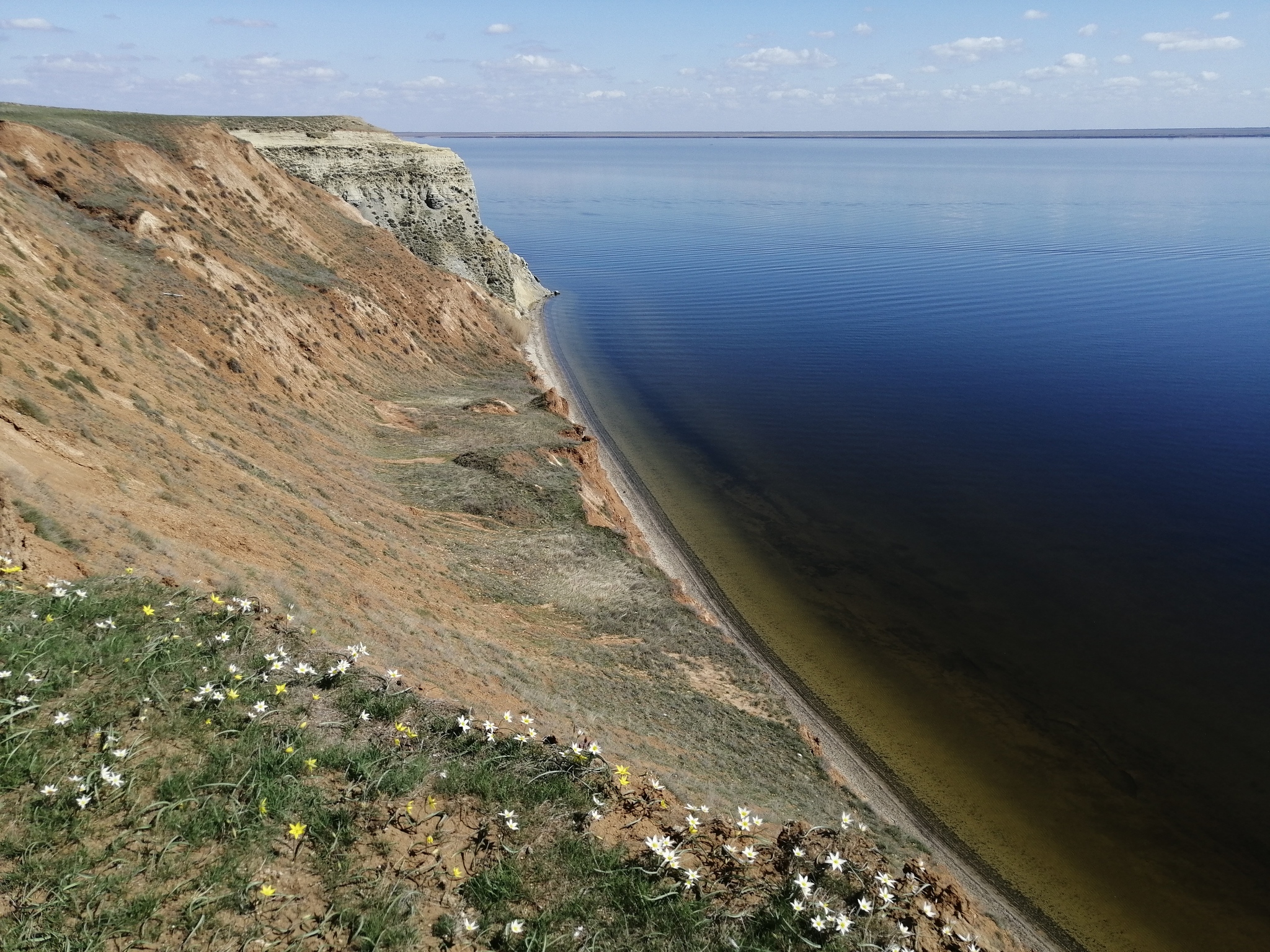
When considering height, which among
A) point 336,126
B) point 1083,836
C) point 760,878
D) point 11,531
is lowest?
point 1083,836

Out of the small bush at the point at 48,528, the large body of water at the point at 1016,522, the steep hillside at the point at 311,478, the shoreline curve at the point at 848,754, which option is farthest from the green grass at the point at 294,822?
the large body of water at the point at 1016,522

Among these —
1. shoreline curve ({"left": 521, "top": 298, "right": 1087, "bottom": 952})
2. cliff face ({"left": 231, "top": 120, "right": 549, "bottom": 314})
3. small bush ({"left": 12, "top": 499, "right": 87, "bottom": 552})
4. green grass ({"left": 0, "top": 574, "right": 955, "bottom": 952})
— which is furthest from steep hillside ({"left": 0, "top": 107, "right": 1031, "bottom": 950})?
cliff face ({"left": 231, "top": 120, "right": 549, "bottom": 314})

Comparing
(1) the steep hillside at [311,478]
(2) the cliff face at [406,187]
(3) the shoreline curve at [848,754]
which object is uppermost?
(2) the cliff face at [406,187]

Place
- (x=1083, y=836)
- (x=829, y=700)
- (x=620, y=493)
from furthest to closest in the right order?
(x=620, y=493), (x=829, y=700), (x=1083, y=836)

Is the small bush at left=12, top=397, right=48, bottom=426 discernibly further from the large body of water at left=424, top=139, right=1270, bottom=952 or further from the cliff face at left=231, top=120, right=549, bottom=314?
the cliff face at left=231, top=120, right=549, bottom=314

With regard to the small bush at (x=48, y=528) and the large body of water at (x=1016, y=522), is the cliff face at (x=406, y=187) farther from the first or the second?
the small bush at (x=48, y=528)

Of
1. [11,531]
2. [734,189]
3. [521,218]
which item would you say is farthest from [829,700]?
[734,189]

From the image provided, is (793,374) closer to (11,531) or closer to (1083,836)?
(1083,836)
